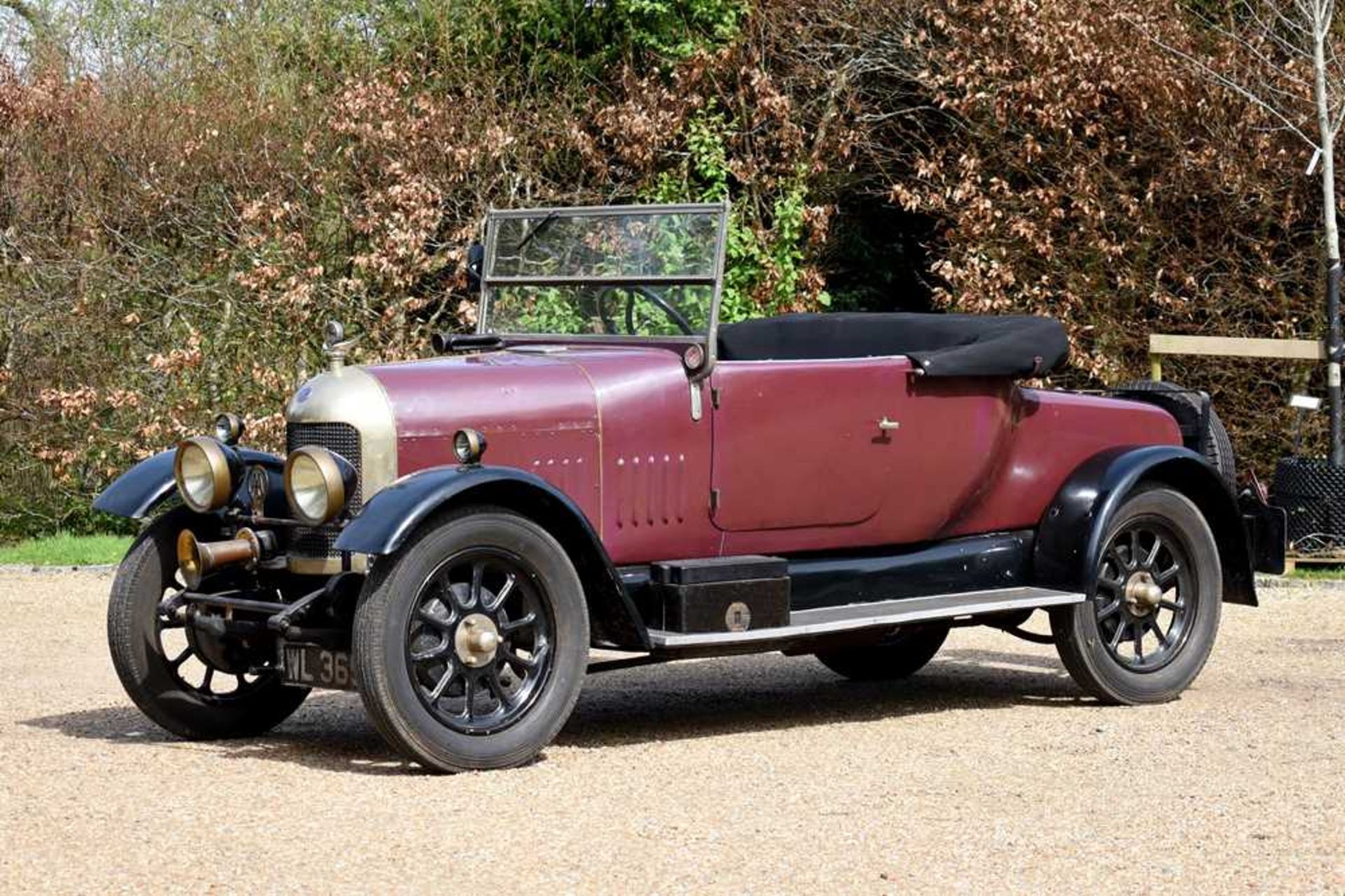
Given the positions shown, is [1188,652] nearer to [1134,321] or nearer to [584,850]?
[584,850]

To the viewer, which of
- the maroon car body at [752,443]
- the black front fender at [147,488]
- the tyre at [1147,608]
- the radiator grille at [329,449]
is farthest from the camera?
the tyre at [1147,608]

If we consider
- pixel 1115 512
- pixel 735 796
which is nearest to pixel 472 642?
pixel 735 796

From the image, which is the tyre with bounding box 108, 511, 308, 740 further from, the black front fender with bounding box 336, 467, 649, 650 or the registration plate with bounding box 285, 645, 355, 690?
the black front fender with bounding box 336, 467, 649, 650

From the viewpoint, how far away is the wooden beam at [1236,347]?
11.8m

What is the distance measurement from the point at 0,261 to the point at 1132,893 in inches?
448

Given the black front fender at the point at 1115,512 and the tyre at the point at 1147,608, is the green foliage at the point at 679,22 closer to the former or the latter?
the black front fender at the point at 1115,512

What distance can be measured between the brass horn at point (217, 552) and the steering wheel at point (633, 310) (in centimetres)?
153

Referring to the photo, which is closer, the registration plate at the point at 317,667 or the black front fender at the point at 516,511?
the black front fender at the point at 516,511

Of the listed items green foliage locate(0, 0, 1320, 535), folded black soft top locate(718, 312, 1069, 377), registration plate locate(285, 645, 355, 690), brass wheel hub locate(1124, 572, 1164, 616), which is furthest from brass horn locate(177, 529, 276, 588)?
green foliage locate(0, 0, 1320, 535)

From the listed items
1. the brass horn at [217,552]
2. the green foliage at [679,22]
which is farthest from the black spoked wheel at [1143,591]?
the green foliage at [679,22]

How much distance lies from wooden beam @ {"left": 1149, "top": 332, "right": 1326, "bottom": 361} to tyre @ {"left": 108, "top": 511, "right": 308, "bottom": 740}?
627cm

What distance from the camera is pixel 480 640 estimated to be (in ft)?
20.6

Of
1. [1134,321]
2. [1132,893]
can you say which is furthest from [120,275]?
[1132,893]

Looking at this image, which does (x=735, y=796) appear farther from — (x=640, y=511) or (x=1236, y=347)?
(x=1236, y=347)
